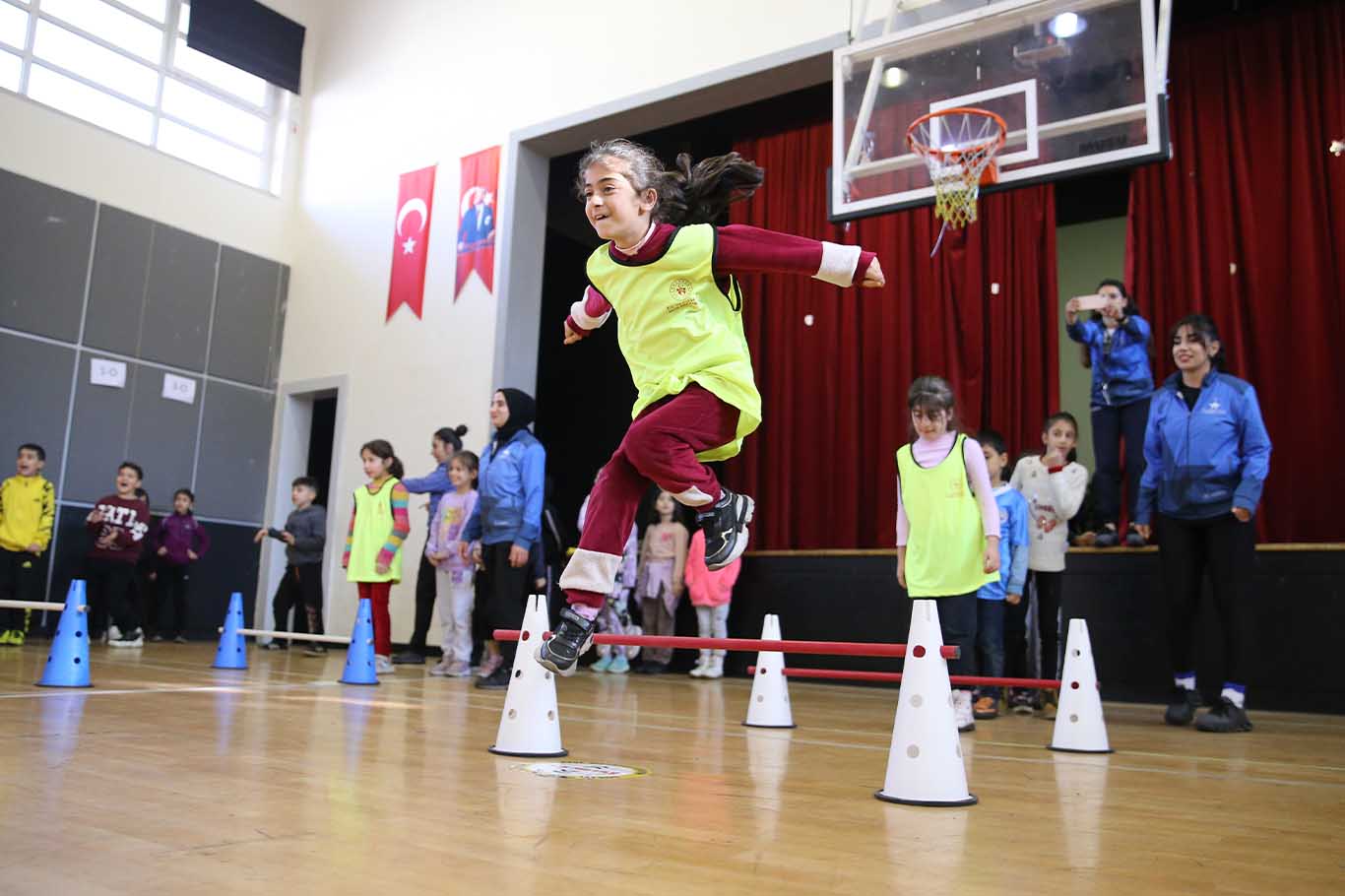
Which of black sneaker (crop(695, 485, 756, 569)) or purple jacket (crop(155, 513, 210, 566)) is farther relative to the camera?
purple jacket (crop(155, 513, 210, 566))

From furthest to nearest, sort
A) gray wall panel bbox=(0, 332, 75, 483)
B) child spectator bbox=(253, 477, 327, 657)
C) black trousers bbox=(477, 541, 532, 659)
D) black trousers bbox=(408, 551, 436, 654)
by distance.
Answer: child spectator bbox=(253, 477, 327, 657) → gray wall panel bbox=(0, 332, 75, 483) → black trousers bbox=(408, 551, 436, 654) → black trousers bbox=(477, 541, 532, 659)

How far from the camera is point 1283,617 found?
5.00 meters

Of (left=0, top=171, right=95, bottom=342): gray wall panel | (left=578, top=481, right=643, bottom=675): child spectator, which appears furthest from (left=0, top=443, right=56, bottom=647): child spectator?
(left=578, top=481, right=643, bottom=675): child spectator

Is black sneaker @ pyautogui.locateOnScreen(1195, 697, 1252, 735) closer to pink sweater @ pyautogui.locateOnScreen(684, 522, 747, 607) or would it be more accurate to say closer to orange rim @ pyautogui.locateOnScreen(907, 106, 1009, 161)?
orange rim @ pyautogui.locateOnScreen(907, 106, 1009, 161)

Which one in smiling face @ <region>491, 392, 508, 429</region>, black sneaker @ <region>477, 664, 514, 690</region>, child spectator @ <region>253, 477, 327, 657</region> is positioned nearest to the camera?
black sneaker @ <region>477, 664, 514, 690</region>

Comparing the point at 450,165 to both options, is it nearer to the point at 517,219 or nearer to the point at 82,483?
the point at 517,219

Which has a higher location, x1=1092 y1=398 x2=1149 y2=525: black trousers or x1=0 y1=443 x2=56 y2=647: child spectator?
x1=1092 y1=398 x2=1149 y2=525: black trousers

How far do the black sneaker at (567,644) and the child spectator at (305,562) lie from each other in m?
6.10

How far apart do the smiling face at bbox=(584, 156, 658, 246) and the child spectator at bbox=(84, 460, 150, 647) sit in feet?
21.8

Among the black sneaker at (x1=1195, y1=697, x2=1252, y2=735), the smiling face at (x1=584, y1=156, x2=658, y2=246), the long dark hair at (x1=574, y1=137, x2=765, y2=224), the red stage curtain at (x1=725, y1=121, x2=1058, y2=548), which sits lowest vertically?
the black sneaker at (x1=1195, y1=697, x2=1252, y2=735)

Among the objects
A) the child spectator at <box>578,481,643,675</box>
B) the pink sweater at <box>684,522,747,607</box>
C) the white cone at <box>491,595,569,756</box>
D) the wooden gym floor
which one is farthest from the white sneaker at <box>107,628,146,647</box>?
the white cone at <box>491,595,569,756</box>

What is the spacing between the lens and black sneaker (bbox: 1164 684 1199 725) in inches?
163

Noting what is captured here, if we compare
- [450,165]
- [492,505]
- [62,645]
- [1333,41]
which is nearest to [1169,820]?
[492,505]

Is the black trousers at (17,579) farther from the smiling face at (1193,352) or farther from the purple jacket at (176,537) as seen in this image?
the smiling face at (1193,352)
